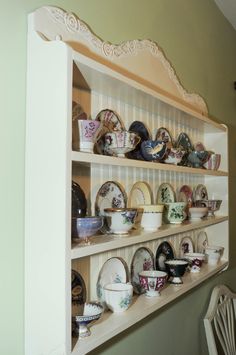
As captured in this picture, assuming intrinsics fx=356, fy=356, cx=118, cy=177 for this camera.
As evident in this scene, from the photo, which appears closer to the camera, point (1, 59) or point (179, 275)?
point (1, 59)

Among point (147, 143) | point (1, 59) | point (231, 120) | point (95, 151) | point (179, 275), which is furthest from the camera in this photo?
point (231, 120)

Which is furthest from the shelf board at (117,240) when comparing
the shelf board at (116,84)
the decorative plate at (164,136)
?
A: the shelf board at (116,84)

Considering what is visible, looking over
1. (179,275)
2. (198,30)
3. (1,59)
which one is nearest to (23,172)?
(1,59)

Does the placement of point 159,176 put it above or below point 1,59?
below

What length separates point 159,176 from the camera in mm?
1533

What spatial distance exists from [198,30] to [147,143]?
104cm

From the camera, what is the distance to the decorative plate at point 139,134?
1.32 metres

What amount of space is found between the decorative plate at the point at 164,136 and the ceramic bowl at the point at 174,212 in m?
0.25

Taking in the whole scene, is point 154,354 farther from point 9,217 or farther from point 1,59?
point 1,59

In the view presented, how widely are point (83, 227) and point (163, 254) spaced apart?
0.71m

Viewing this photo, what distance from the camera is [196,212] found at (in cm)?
167

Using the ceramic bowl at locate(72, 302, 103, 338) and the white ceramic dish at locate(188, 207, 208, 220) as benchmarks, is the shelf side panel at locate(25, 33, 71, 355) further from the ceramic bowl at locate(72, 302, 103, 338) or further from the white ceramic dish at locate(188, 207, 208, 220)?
the white ceramic dish at locate(188, 207, 208, 220)

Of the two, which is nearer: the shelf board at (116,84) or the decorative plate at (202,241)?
the shelf board at (116,84)

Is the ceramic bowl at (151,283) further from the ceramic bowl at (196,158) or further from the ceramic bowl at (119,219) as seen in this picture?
the ceramic bowl at (196,158)
